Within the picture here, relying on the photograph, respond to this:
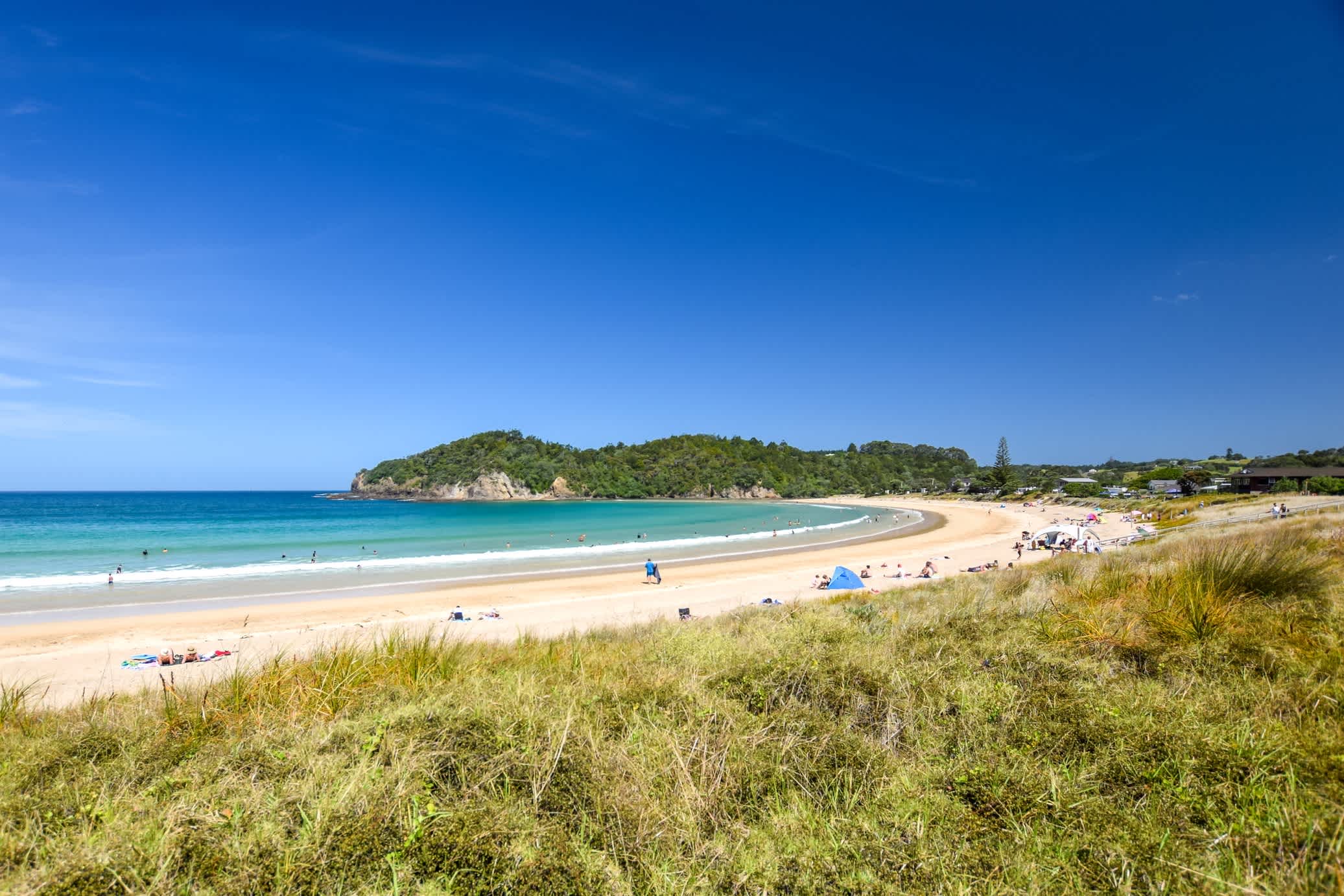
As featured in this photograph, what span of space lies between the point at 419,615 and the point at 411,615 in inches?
9.9

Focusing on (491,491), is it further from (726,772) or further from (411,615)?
(726,772)

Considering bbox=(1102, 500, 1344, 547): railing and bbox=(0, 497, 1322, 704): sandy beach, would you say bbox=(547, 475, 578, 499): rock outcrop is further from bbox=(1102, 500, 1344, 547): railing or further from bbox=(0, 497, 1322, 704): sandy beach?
bbox=(1102, 500, 1344, 547): railing

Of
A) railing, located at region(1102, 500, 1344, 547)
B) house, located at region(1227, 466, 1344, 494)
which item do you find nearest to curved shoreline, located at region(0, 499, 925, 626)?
railing, located at region(1102, 500, 1344, 547)

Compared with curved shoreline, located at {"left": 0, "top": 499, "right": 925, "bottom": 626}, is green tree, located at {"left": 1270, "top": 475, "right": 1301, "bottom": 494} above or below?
above

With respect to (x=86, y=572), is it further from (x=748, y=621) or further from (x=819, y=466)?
(x=819, y=466)

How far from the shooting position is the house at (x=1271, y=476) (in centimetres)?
5384

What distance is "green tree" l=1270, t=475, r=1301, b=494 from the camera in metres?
48.0

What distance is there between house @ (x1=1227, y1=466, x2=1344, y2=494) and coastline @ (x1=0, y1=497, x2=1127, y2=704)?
46.6m

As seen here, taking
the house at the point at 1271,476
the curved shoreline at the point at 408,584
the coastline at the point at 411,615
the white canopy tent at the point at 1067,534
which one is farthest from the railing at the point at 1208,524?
the house at the point at 1271,476

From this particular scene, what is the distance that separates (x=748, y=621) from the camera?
25.9ft

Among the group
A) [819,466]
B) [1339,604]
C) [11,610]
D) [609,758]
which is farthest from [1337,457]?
[11,610]

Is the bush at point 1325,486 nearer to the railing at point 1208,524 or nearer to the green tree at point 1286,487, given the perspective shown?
the green tree at point 1286,487

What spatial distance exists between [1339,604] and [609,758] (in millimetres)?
6659

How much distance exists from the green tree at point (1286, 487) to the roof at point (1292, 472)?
3248mm
